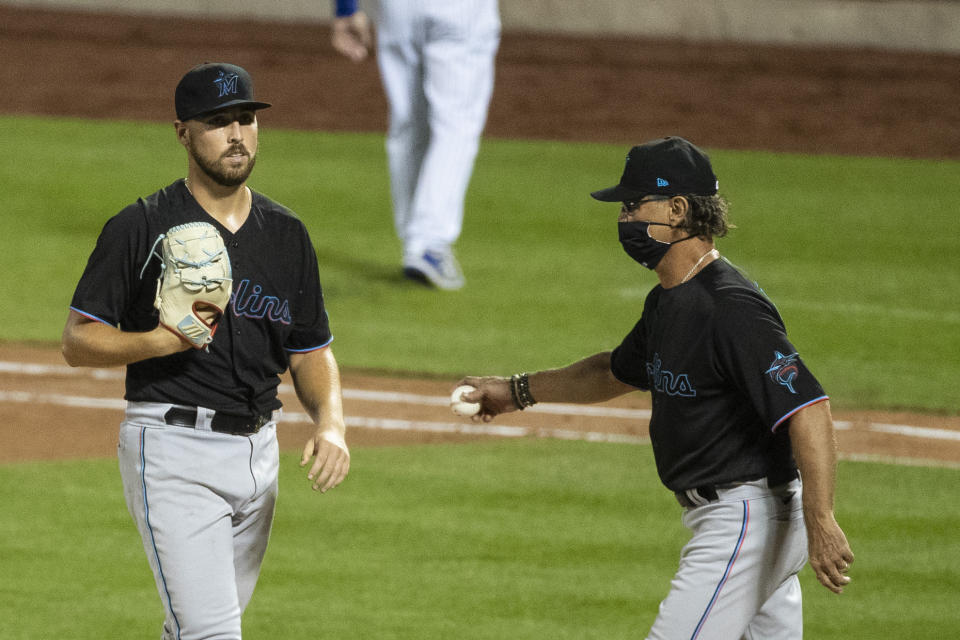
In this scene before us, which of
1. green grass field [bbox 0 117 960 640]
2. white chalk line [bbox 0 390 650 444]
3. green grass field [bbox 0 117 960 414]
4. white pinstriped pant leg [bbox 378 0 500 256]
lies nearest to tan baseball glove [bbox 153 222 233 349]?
green grass field [bbox 0 117 960 640]

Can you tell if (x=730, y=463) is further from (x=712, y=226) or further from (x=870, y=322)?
(x=870, y=322)

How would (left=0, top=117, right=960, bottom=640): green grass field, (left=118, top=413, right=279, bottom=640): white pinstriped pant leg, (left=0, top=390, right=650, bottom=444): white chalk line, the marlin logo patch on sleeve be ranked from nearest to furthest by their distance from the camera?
1. the marlin logo patch on sleeve
2. (left=118, top=413, right=279, bottom=640): white pinstriped pant leg
3. (left=0, top=117, right=960, bottom=640): green grass field
4. (left=0, top=390, right=650, bottom=444): white chalk line

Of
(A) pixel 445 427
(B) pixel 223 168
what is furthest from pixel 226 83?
(A) pixel 445 427

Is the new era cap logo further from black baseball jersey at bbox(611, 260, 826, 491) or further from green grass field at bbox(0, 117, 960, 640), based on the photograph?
green grass field at bbox(0, 117, 960, 640)

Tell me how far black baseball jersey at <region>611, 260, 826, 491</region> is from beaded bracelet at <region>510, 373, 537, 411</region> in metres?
0.58

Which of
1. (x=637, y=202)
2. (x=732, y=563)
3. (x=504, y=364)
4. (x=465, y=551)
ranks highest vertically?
(x=637, y=202)

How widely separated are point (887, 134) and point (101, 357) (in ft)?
53.5

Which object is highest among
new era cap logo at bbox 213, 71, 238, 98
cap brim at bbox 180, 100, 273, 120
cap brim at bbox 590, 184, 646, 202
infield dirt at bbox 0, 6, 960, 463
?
infield dirt at bbox 0, 6, 960, 463

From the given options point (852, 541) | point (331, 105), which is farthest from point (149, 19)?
point (852, 541)

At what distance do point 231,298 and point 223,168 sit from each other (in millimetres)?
348

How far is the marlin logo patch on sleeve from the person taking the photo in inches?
145

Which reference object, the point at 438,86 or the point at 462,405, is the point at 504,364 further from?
the point at 462,405

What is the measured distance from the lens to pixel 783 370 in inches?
146

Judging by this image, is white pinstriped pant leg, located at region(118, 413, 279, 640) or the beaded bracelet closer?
white pinstriped pant leg, located at region(118, 413, 279, 640)
